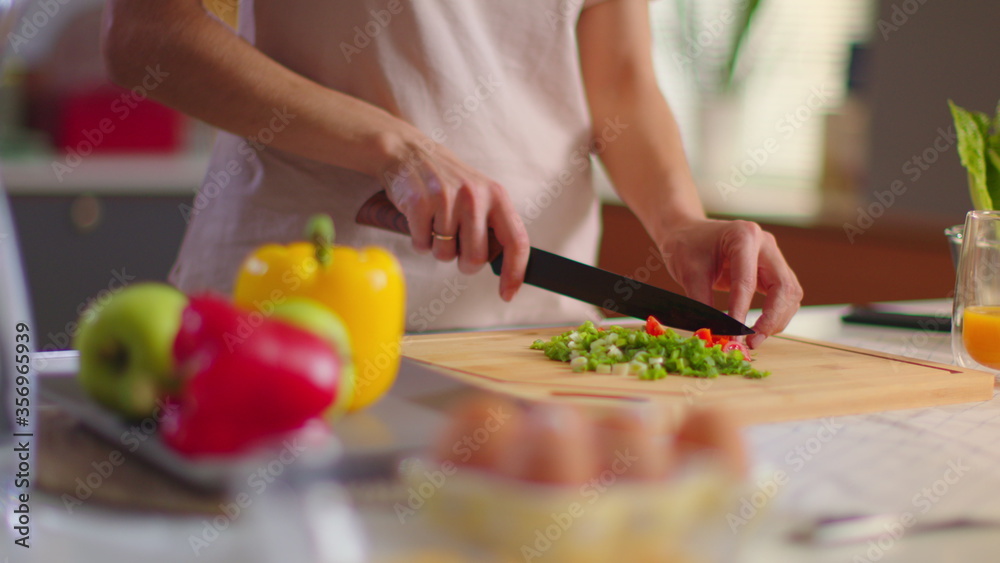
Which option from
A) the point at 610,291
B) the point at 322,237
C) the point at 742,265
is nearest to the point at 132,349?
the point at 322,237

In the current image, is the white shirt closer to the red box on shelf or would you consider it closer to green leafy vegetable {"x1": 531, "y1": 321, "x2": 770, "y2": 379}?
green leafy vegetable {"x1": 531, "y1": 321, "x2": 770, "y2": 379}

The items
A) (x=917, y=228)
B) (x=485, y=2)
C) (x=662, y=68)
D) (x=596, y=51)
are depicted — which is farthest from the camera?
(x=662, y=68)

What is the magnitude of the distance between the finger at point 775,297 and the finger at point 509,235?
1.03ft

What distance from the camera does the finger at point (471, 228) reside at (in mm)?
1090

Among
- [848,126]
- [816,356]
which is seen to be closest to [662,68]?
[848,126]

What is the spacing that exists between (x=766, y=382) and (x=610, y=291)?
25 centimetres

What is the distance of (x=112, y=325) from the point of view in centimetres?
64

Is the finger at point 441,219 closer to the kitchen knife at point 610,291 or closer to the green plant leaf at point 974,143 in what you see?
the kitchen knife at point 610,291

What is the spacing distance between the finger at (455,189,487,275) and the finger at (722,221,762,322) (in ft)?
1.08

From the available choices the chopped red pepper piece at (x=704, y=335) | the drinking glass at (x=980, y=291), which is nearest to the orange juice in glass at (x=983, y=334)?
the drinking glass at (x=980, y=291)

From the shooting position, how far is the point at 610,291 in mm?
1178

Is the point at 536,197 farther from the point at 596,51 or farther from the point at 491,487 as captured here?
the point at 491,487

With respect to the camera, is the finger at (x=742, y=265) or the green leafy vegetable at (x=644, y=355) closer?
the green leafy vegetable at (x=644, y=355)

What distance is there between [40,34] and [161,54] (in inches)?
90.0
